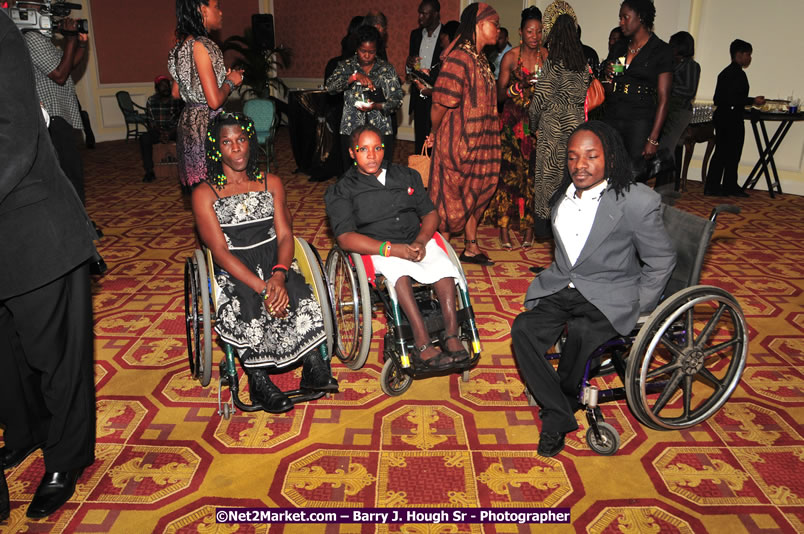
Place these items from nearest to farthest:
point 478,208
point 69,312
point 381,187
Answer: point 69,312
point 381,187
point 478,208

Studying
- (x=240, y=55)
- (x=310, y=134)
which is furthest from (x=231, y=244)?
(x=240, y=55)

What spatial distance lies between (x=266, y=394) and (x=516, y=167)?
325 centimetres

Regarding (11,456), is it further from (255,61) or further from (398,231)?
(255,61)

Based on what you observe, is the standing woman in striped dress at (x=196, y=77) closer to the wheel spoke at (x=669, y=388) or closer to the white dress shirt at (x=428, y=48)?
the wheel spoke at (x=669, y=388)

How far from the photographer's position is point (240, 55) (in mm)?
13336

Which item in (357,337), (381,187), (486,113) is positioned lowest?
(357,337)

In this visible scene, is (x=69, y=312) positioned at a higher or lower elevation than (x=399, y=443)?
higher

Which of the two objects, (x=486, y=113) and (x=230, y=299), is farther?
(x=486, y=113)

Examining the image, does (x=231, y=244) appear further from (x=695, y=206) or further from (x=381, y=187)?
(x=695, y=206)

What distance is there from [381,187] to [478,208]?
1637mm

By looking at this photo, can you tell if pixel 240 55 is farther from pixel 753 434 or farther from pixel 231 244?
pixel 753 434

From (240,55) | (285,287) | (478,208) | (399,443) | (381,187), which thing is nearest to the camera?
(399,443)

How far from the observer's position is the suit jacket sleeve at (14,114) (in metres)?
1.83

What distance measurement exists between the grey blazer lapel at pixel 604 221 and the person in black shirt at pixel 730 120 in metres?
5.41
